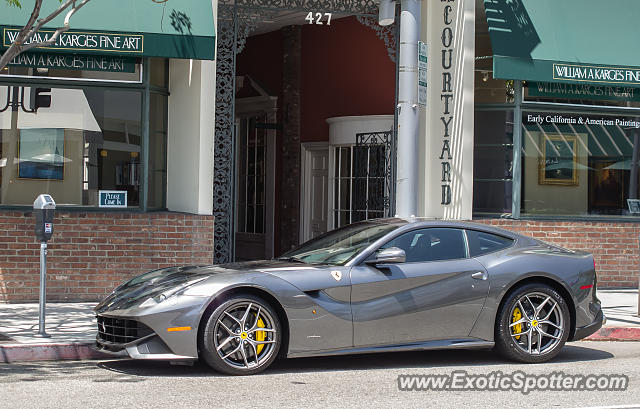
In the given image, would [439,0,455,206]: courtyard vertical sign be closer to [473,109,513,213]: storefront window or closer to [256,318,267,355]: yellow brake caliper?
[473,109,513,213]: storefront window

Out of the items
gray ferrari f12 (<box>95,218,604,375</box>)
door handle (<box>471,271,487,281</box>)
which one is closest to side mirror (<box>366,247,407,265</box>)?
gray ferrari f12 (<box>95,218,604,375</box>)

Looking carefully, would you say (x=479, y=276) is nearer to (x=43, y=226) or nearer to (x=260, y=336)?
(x=260, y=336)

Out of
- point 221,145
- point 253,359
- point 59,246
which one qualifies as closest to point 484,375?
point 253,359

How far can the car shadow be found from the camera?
25.3 feet

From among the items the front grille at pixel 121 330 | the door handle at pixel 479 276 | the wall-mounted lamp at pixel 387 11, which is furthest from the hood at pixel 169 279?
the wall-mounted lamp at pixel 387 11

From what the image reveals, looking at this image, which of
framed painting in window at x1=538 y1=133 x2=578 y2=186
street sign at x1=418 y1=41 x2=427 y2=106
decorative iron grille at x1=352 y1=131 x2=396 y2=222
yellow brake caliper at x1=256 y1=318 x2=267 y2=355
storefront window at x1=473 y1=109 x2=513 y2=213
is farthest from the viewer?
decorative iron grille at x1=352 y1=131 x2=396 y2=222

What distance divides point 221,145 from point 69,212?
3.29m

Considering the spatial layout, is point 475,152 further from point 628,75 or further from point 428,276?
point 428,276

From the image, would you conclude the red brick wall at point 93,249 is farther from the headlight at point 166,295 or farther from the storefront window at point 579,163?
the storefront window at point 579,163

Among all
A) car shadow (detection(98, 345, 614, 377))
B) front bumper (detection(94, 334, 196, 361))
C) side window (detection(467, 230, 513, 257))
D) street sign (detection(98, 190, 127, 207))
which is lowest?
car shadow (detection(98, 345, 614, 377))

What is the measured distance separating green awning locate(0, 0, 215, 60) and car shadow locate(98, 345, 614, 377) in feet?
15.9

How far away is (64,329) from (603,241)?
8837 millimetres

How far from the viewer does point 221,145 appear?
47.5 feet

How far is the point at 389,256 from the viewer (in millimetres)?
7785
